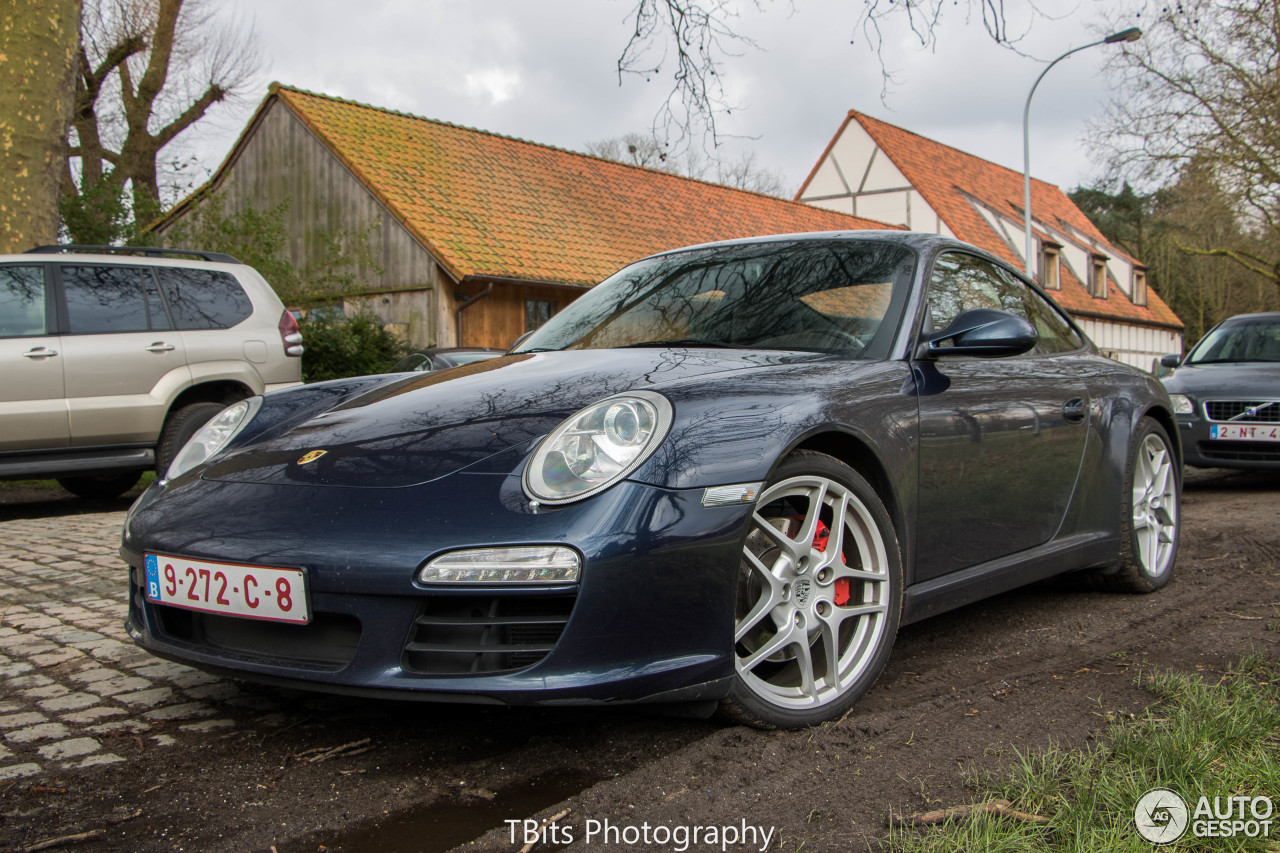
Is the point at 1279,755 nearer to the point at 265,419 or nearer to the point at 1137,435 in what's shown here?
the point at 1137,435

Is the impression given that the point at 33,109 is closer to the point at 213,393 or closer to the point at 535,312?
the point at 213,393

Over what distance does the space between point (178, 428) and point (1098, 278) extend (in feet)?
120

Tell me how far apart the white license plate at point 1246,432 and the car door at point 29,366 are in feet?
27.3

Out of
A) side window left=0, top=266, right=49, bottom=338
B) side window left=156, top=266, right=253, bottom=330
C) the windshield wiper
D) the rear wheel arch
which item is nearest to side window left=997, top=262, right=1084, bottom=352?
the windshield wiper

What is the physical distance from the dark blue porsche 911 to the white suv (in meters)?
3.99

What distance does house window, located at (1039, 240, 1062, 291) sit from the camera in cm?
3538

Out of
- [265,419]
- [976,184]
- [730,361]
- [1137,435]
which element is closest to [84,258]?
[265,419]

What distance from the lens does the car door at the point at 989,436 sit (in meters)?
3.11

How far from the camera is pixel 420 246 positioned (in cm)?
1772

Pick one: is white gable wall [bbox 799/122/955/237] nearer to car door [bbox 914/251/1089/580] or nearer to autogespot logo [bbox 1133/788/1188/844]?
car door [bbox 914/251/1089/580]

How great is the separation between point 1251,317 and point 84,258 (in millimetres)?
9469

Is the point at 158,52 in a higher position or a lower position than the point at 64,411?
higher

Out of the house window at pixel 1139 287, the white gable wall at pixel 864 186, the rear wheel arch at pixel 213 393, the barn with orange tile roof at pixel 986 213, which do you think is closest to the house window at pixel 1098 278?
the barn with orange tile roof at pixel 986 213

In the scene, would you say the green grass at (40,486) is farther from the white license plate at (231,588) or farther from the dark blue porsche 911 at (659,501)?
the white license plate at (231,588)
